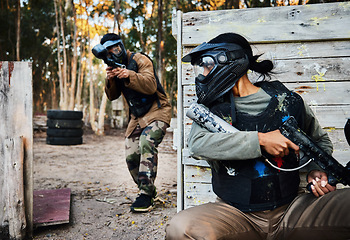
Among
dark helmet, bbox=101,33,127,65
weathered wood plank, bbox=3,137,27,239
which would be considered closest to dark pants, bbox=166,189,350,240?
weathered wood plank, bbox=3,137,27,239

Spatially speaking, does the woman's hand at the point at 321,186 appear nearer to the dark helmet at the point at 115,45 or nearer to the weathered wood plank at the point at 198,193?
the weathered wood plank at the point at 198,193

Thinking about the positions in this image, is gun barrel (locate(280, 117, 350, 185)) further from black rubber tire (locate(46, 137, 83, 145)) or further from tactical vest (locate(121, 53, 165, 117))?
black rubber tire (locate(46, 137, 83, 145))

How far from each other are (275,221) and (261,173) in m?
0.29

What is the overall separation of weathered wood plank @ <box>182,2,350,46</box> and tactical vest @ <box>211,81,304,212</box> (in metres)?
0.89

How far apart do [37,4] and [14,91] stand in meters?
21.9

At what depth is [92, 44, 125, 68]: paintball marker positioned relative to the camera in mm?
3363

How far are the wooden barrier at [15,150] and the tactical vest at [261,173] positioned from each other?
187cm

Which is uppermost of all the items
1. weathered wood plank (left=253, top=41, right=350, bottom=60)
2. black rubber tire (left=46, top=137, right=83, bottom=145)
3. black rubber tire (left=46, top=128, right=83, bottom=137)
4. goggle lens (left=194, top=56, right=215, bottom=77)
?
weathered wood plank (left=253, top=41, right=350, bottom=60)

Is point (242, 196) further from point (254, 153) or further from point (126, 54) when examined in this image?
point (126, 54)

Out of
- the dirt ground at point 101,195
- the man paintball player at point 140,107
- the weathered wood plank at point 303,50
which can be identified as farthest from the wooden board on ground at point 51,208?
the weathered wood plank at point 303,50

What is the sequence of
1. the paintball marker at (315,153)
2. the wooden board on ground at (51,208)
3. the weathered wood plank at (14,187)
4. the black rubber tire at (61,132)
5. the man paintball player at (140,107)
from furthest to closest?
1. the black rubber tire at (61,132)
2. the man paintball player at (140,107)
3. the wooden board on ground at (51,208)
4. the weathered wood plank at (14,187)
5. the paintball marker at (315,153)

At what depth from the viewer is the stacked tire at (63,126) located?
32.7 feet

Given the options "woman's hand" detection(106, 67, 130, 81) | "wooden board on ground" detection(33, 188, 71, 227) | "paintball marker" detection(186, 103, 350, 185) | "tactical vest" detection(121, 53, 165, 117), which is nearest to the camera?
"paintball marker" detection(186, 103, 350, 185)

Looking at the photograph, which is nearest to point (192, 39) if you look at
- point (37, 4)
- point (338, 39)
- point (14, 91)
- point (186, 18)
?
point (186, 18)
